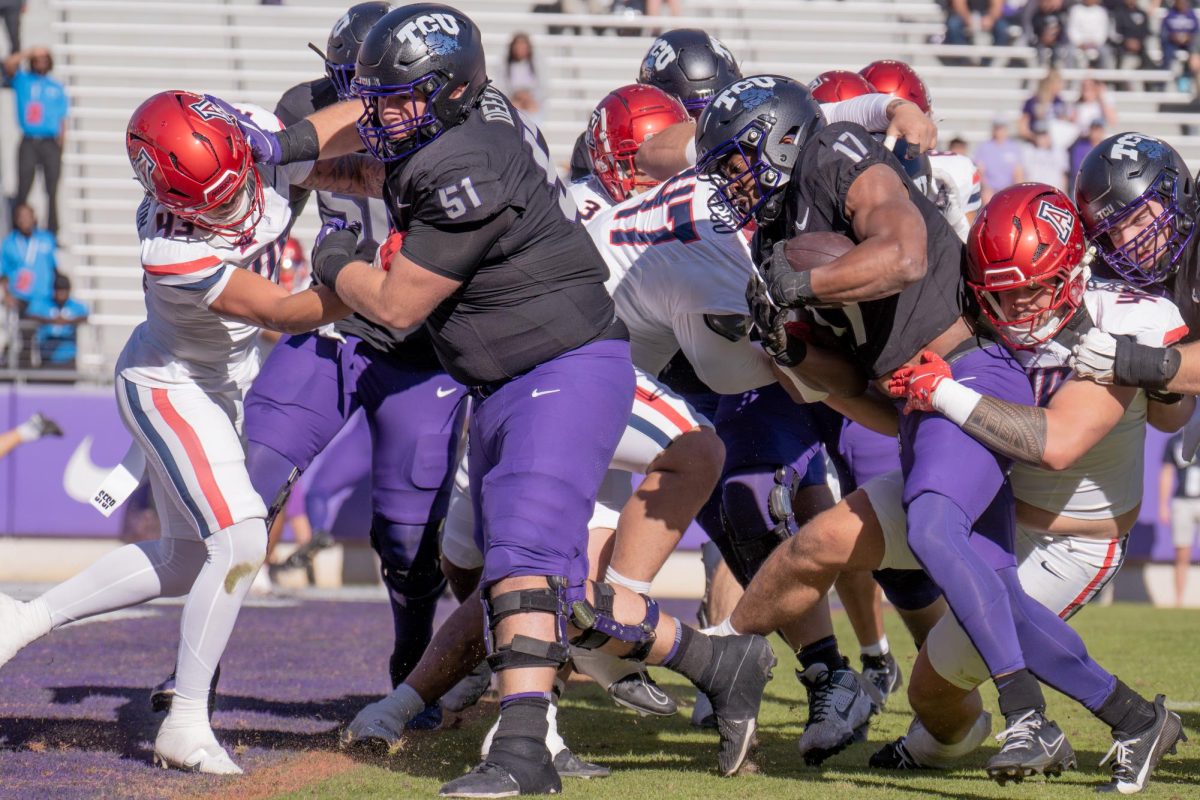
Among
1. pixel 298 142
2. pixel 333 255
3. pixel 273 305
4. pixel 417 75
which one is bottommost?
pixel 273 305

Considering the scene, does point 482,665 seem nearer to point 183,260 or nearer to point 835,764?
point 835,764

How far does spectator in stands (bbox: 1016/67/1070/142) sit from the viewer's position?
13.4 m

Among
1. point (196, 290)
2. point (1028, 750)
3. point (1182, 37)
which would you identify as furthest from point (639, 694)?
point (1182, 37)

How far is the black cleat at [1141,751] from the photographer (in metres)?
3.78

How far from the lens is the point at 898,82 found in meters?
5.81

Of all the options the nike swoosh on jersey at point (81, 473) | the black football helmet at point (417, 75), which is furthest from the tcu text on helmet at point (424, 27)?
the nike swoosh on jersey at point (81, 473)

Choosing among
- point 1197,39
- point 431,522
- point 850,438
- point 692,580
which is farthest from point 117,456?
point 1197,39

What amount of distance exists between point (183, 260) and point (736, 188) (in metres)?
1.58

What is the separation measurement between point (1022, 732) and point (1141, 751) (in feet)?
1.43

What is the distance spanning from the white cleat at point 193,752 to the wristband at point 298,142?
165 centimetres

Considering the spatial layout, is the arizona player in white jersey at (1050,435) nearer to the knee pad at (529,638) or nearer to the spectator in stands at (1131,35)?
the knee pad at (529,638)

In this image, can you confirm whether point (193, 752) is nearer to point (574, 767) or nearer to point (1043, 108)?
point (574, 767)

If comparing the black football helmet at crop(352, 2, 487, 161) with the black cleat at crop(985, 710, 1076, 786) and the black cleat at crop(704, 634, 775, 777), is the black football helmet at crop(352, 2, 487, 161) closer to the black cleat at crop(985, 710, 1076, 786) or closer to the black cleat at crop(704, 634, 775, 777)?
the black cleat at crop(704, 634, 775, 777)

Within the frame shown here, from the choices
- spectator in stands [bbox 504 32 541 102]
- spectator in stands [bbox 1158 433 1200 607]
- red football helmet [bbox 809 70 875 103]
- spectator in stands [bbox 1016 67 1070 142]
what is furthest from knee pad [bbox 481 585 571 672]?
spectator in stands [bbox 1016 67 1070 142]
